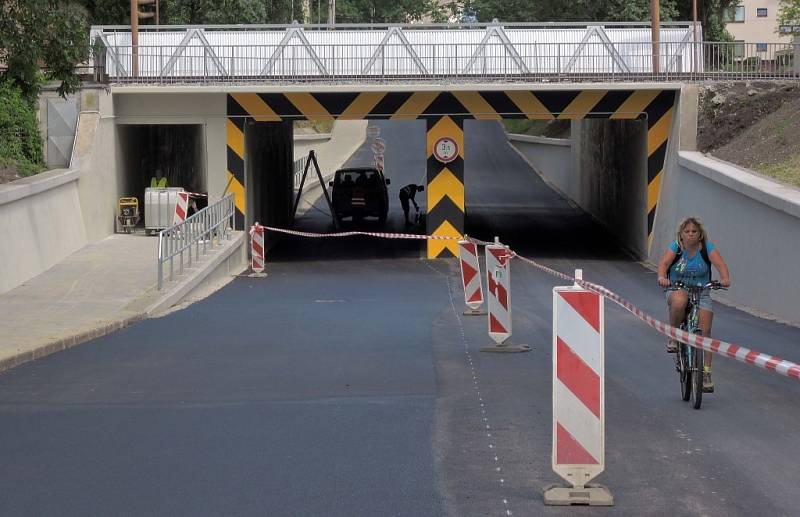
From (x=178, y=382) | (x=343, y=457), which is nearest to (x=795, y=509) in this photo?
(x=343, y=457)

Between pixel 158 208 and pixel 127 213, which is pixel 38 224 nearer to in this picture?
pixel 158 208

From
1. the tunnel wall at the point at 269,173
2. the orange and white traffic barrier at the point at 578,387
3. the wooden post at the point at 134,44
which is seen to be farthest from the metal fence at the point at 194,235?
the orange and white traffic barrier at the point at 578,387

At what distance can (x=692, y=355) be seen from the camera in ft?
33.2

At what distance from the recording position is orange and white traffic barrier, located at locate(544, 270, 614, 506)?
722 centimetres

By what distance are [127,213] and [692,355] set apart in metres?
22.5

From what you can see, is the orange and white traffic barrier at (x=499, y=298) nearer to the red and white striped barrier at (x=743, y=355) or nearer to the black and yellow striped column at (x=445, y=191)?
the red and white striped barrier at (x=743, y=355)

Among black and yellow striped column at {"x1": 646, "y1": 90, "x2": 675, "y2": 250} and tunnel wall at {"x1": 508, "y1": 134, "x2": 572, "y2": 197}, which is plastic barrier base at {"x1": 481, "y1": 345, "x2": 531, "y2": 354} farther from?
tunnel wall at {"x1": 508, "y1": 134, "x2": 572, "y2": 197}

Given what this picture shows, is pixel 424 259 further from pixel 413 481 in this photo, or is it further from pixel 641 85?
pixel 413 481

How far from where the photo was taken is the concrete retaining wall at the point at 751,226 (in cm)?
1847

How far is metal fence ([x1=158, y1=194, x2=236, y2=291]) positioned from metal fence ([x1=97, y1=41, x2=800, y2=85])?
3.46 m

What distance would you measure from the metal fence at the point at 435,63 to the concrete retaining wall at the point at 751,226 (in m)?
4.03

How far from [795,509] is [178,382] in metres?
6.54

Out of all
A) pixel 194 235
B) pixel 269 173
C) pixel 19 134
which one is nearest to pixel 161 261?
pixel 194 235

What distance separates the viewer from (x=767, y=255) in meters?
19.6
